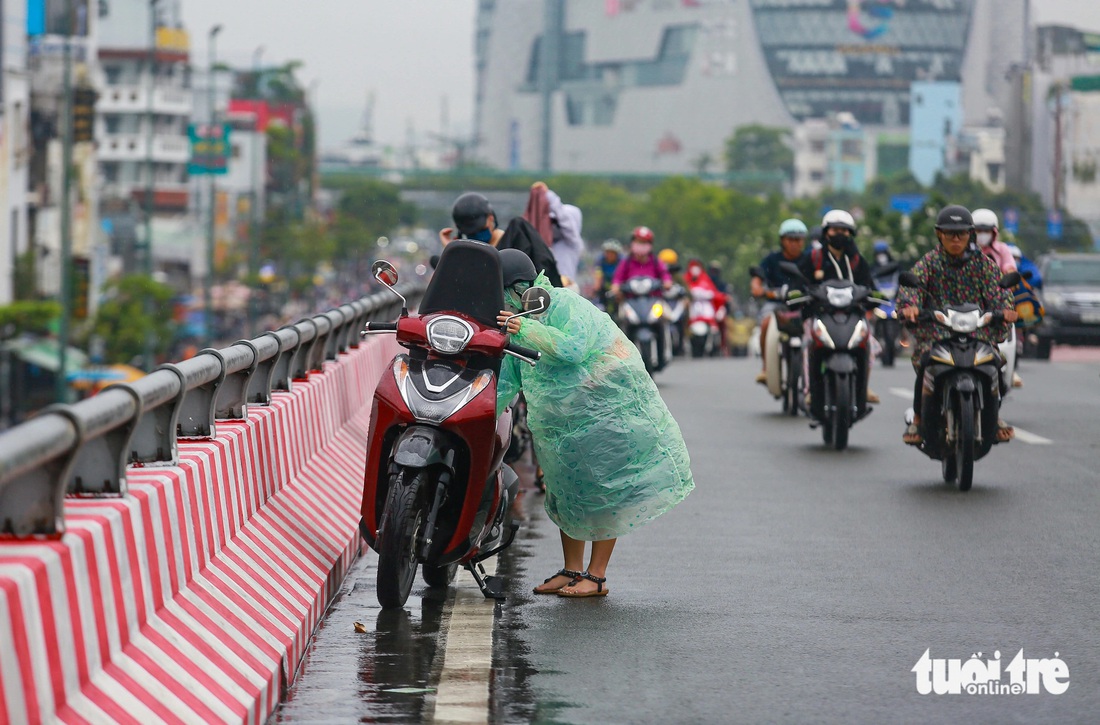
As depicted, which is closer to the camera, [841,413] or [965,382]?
[965,382]

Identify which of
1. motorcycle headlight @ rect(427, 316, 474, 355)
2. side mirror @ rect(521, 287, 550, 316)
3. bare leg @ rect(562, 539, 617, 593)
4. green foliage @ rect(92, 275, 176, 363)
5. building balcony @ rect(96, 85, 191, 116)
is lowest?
green foliage @ rect(92, 275, 176, 363)

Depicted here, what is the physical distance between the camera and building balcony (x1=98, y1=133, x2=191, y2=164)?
125 m

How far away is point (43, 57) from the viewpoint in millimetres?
77250

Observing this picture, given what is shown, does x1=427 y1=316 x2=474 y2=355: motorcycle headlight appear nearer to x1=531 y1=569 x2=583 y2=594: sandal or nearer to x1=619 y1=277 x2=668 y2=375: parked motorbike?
x1=531 y1=569 x2=583 y2=594: sandal

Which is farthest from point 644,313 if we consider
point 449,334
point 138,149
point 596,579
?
point 138,149

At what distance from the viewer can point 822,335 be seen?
1484cm

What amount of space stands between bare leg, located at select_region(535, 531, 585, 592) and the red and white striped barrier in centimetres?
91

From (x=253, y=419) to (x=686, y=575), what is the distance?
2126mm

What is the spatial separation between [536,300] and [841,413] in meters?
7.81

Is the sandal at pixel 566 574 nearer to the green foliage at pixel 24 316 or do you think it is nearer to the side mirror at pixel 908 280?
the side mirror at pixel 908 280

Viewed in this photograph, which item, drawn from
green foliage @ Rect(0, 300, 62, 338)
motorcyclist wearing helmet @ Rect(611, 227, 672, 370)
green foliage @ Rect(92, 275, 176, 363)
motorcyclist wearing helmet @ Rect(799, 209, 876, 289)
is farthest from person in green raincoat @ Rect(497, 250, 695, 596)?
green foliage @ Rect(92, 275, 176, 363)

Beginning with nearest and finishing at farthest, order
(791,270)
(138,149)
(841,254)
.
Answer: (791,270) → (841,254) → (138,149)

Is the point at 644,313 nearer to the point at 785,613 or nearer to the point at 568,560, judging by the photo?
the point at 568,560

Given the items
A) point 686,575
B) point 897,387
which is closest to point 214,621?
point 686,575
